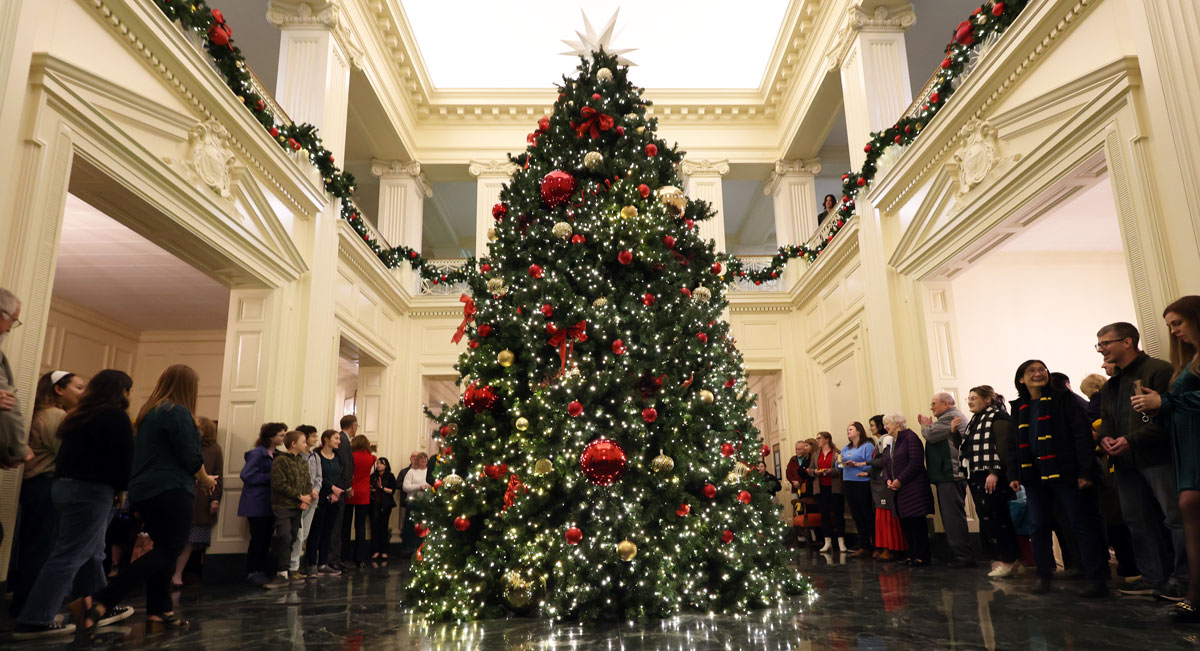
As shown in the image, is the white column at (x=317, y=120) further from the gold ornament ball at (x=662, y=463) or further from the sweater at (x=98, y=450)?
the gold ornament ball at (x=662, y=463)

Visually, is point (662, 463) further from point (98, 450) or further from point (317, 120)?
point (317, 120)

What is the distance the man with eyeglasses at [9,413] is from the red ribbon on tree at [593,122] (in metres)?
3.35

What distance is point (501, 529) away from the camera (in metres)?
3.96

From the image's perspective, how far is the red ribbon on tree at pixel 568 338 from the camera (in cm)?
412

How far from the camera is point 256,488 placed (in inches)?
234

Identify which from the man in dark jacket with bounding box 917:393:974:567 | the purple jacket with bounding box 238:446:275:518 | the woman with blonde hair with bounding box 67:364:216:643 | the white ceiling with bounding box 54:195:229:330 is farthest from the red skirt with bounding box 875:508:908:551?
the white ceiling with bounding box 54:195:229:330

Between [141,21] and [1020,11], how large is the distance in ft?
22.7

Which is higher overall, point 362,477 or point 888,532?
point 362,477

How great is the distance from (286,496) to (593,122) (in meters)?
4.11

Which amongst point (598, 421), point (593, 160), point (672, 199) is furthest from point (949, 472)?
point (593, 160)

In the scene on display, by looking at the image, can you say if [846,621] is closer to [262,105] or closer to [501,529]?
[501,529]

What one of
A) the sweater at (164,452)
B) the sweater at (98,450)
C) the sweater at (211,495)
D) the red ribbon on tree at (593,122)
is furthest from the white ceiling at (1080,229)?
the sweater at (211,495)

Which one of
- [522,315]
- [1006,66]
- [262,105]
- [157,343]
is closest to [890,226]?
[1006,66]

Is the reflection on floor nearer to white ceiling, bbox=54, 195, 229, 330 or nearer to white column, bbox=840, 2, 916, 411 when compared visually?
white column, bbox=840, 2, 916, 411
